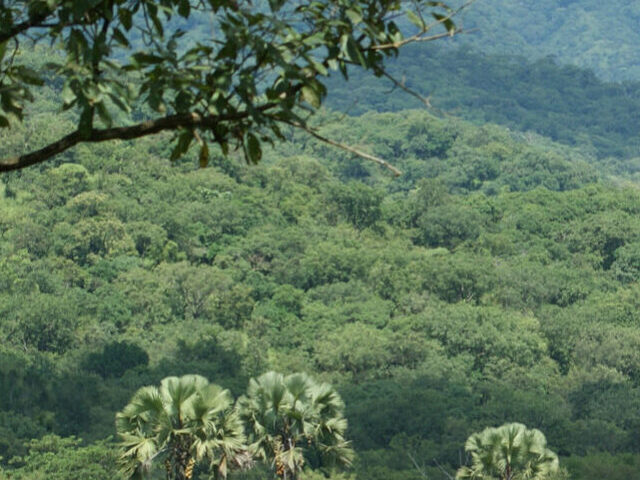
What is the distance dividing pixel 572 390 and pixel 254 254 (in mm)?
19147

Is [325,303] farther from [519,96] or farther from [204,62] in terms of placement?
[519,96]

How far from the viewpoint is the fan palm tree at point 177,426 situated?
1700 cm

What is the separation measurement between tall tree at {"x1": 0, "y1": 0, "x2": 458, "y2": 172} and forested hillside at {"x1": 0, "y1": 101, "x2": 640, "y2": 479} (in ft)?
79.9

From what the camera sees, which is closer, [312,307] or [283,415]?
[283,415]

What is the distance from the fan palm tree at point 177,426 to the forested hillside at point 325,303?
9884 millimetres

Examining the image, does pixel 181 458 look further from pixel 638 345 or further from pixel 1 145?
pixel 1 145

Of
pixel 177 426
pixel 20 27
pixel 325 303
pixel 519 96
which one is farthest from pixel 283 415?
pixel 519 96

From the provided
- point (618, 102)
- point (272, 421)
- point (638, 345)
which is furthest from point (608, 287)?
point (618, 102)

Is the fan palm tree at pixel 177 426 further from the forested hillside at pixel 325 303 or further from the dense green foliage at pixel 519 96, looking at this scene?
the dense green foliage at pixel 519 96

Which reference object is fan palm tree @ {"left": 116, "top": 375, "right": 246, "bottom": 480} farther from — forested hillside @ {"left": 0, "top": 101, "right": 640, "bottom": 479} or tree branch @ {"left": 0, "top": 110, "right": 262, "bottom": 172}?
tree branch @ {"left": 0, "top": 110, "right": 262, "bottom": 172}

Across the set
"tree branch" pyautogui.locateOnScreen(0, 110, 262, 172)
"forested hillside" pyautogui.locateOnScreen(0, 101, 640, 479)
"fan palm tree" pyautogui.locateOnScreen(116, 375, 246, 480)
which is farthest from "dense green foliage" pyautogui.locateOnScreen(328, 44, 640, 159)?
"tree branch" pyautogui.locateOnScreen(0, 110, 262, 172)

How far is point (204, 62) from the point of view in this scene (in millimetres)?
3680

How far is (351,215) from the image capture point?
63.5 meters

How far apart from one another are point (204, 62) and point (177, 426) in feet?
46.0
